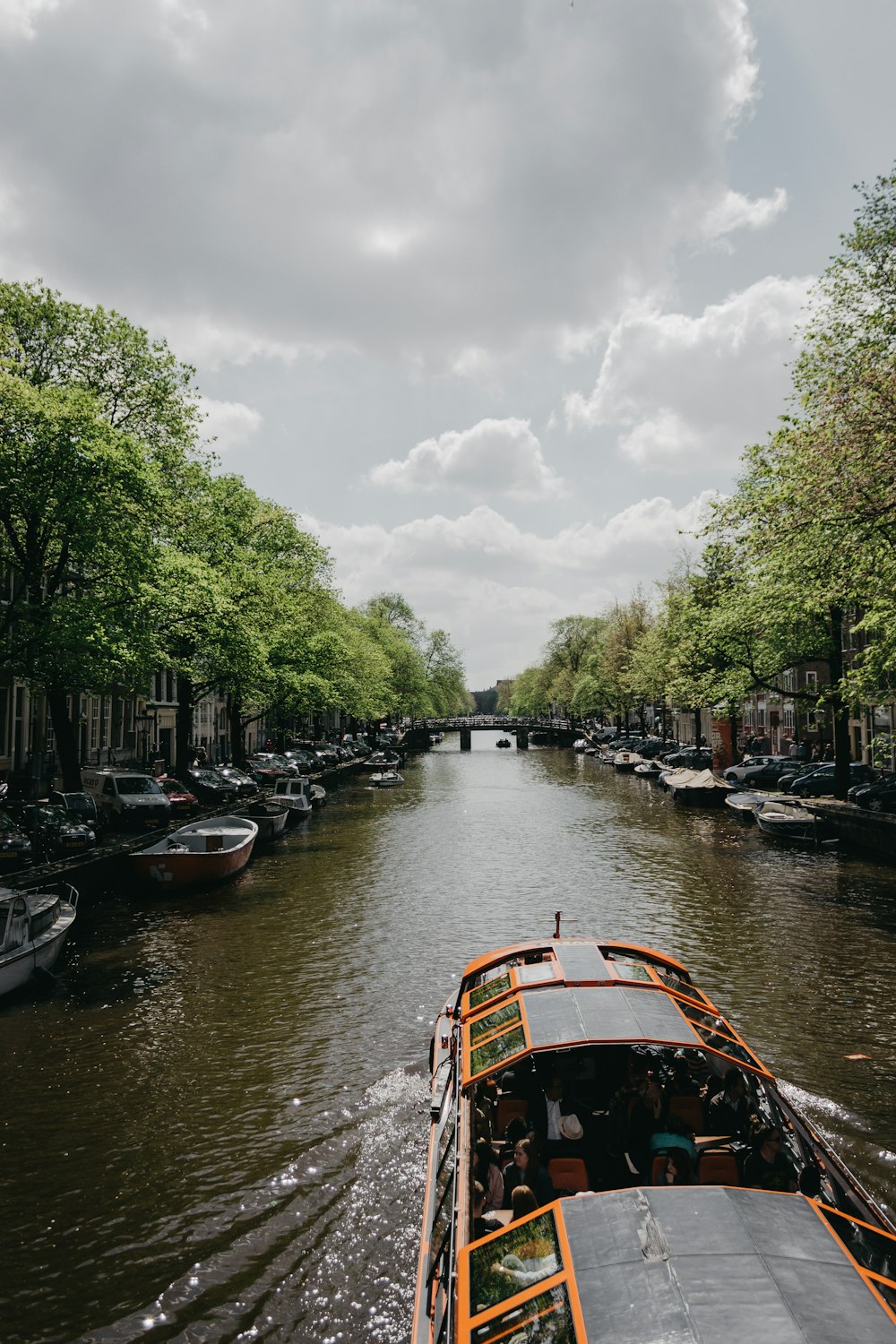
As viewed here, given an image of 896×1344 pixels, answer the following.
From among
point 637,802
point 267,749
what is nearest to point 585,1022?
point 637,802

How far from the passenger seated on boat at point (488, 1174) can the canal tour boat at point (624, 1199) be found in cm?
14

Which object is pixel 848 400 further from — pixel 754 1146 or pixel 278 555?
pixel 278 555

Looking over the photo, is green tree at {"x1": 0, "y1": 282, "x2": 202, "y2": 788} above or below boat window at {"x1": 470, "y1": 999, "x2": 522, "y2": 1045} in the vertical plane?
above

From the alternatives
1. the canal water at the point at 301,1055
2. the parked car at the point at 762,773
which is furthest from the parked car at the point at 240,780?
the parked car at the point at 762,773

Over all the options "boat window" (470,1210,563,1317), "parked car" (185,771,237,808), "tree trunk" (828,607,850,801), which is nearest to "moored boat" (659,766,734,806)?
"tree trunk" (828,607,850,801)

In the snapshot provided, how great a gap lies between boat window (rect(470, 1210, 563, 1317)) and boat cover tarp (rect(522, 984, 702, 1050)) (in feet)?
8.48

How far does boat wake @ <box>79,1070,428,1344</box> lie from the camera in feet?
26.4

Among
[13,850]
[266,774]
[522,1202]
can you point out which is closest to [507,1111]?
[522,1202]

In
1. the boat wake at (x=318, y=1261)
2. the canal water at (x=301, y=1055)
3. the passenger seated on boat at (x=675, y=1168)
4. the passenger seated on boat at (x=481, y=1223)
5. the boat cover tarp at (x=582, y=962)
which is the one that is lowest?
the boat wake at (x=318, y=1261)

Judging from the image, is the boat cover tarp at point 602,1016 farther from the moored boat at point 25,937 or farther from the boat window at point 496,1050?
the moored boat at point 25,937

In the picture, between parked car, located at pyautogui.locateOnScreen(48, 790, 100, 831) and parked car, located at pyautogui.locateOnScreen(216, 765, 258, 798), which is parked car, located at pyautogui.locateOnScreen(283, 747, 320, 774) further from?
parked car, located at pyautogui.locateOnScreen(48, 790, 100, 831)

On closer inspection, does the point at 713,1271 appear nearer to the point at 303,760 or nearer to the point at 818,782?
the point at 818,782

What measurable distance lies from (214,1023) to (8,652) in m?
14.1

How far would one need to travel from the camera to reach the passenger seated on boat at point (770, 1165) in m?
7.99
